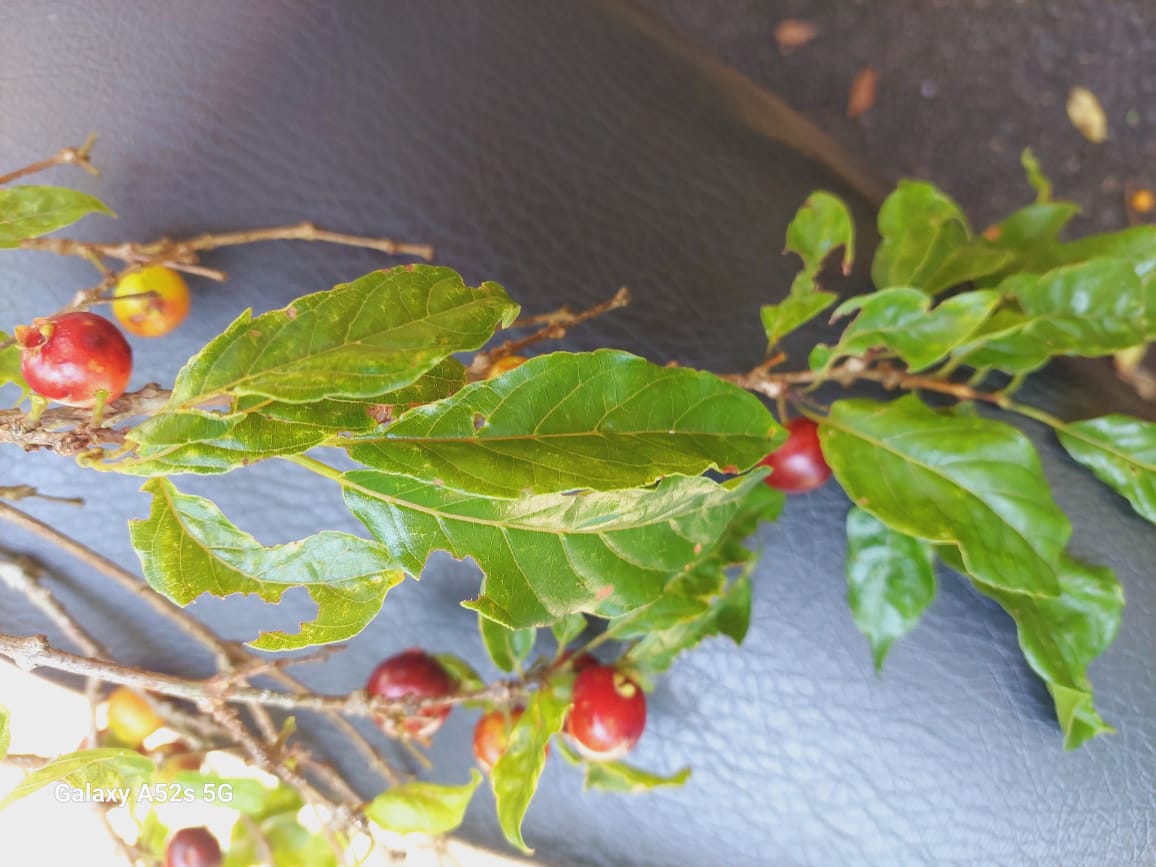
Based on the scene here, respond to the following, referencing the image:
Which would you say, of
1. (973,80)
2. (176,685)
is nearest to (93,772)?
(176,685)

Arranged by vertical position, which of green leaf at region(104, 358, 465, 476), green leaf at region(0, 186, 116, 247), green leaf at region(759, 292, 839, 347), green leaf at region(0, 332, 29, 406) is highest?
green leaf at region(0, 186, 116, 247)

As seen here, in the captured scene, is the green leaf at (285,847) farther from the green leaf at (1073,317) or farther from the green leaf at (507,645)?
the green leaf at (1073,317)

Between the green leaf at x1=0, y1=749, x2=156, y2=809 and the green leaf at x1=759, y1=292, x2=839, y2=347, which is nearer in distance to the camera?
the green leaf at x1=0, y1=749, x2=156, y2=809

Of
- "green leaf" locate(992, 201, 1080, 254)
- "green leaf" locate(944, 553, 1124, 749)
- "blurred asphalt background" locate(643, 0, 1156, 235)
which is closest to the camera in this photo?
"green leaf" locate(944, 553, 1124, 749)

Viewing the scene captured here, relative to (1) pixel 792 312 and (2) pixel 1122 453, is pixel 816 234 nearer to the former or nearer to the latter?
(1) pixel 792 312

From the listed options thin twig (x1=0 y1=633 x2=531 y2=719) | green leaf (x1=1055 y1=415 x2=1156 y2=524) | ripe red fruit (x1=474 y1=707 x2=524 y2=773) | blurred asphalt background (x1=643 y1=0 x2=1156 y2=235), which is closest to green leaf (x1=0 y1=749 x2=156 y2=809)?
thin twig (x1=0 y1=633 x2=531 y2=719)

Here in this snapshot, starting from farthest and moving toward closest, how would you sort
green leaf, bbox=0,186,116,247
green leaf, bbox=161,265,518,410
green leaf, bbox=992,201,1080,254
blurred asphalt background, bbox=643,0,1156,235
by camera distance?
1. blurred asphalt background, bbox=643,0,1156,235
2. green leaf, bbox=992,201,1080,254
3. green leaf, bbox=0,186,116,247
4. green leaf, bbox=161,265,518,410

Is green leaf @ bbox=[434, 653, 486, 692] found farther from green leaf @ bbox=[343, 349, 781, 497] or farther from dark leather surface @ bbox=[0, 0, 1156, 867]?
green leaf @ bbox=[343, 349, 781, 497]
